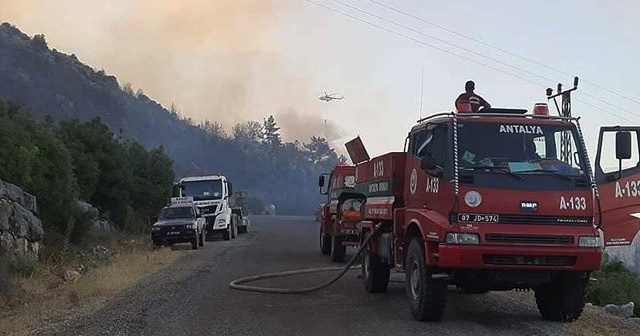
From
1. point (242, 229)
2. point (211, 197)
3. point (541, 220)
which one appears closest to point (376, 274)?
point (541, 220)

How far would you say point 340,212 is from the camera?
2236 cm

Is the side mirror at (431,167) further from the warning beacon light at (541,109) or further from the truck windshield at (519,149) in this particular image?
the warning beacon light at (541,109)

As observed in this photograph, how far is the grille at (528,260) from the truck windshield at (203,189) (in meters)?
27.3

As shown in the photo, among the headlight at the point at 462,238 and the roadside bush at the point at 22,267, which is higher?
the headlight at the point at 462,238

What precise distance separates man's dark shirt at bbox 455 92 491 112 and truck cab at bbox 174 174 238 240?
24.7m

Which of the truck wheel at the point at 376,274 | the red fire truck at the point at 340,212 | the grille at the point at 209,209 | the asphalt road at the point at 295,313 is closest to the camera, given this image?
the asphalt road at the point at 295,313

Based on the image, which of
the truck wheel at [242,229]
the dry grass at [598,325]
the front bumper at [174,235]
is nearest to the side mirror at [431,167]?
the dry grass at [598,325]

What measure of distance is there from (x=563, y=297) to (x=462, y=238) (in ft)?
7.20

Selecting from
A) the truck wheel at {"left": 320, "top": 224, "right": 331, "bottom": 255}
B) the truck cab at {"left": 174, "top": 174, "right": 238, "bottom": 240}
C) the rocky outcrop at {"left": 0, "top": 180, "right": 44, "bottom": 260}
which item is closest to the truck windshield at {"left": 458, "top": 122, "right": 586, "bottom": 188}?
the rocky outcrop at {"left": 0, "top": 180, "right": 44, "bottom": 260}

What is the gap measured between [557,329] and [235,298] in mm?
6069

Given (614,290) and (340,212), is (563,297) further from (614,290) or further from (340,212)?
(340,212)

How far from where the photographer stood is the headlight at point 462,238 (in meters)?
11.3

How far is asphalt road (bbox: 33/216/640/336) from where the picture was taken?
11.6m

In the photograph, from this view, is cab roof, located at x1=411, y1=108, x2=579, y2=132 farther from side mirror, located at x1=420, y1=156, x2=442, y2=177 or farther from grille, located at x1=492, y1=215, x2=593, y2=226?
grille, located at x1=492, y1=215, x2=593, y2=226
